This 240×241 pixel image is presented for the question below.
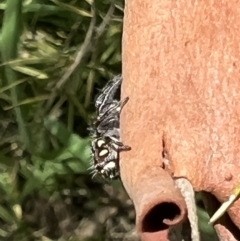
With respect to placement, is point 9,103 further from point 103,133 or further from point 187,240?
point 187,240

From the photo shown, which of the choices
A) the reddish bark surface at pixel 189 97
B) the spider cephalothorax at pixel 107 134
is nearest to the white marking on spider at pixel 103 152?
the spider cephalothorax at pixel 107 134

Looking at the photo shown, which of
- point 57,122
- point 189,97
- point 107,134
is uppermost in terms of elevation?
point 189,97

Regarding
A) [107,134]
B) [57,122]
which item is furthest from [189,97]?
[57,122]

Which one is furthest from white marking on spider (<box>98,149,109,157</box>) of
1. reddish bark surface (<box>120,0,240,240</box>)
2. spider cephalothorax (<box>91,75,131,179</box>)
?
reddish bark surface (<box>120,0,240,240</box>)

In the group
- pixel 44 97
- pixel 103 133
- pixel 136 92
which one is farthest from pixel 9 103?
pixel 136 92

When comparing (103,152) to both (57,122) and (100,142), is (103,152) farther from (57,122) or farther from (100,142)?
(57,122)

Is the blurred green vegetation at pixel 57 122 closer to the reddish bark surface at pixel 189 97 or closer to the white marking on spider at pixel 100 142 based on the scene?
the white marking on spider at pixel 100 142
